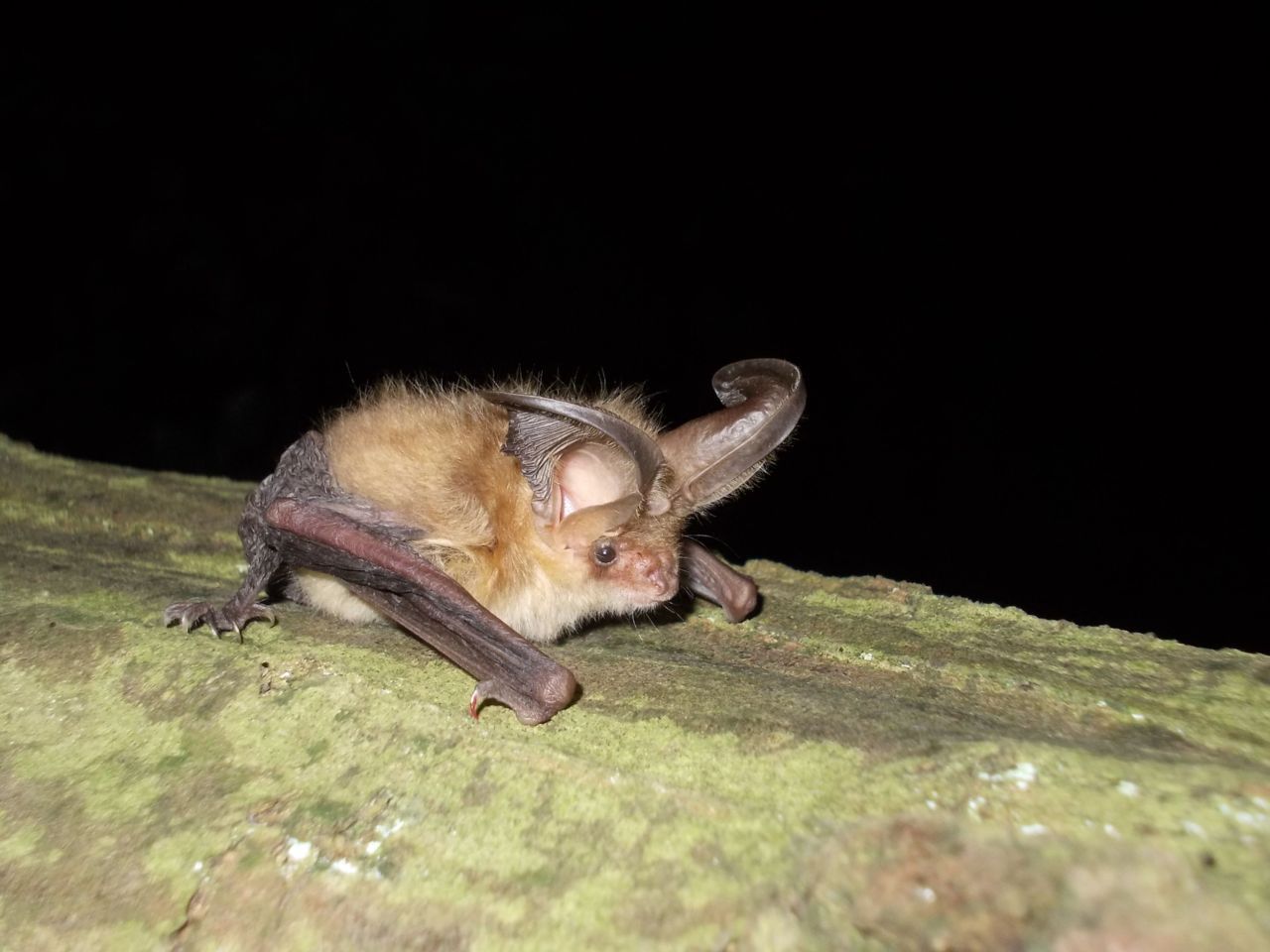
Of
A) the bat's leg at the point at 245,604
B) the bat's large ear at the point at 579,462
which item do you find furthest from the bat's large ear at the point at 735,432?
the bat's leg at the point at 245,604

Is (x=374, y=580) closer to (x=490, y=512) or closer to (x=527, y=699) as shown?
(x=490, y=512)

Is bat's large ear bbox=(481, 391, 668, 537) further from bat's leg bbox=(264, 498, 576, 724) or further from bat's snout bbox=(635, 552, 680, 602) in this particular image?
bat's leg bbox=(264, 498, 576, 724)

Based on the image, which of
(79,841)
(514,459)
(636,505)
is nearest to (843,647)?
(636,505)

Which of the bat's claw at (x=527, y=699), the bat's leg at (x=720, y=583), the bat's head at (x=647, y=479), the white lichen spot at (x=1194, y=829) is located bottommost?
the bat's claw at (x=527, y=699)

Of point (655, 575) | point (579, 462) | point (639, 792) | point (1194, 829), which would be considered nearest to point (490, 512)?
point (579, 462)

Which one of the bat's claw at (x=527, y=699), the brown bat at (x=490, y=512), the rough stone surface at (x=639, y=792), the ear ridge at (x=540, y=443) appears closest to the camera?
the rough stone surface at (x=639, y=792)

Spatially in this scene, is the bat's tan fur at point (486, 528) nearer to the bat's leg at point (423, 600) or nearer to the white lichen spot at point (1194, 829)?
the bat's leg at point (423, 600)

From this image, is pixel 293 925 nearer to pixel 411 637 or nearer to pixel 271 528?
pixel 411 637
